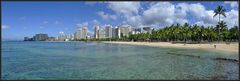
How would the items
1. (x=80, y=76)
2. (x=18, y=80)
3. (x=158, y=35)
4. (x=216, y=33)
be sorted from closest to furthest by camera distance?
(x=18, y=80), (x=80, y=76), (x=216, y=33), (x=158, y=35)

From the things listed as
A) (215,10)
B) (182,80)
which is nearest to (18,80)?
(182,80)

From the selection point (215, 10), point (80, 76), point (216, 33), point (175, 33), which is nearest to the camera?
point (80, 76)

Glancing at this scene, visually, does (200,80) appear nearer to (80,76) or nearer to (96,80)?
(96,80)

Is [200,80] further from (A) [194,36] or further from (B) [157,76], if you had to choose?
(A) [194,36]

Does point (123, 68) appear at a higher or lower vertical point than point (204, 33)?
lower

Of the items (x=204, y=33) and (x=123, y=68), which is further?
(x=204, y=33)

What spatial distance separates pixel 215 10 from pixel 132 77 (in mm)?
88132

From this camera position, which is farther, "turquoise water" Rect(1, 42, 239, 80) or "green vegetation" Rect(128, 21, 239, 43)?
"green vegetation" Rect(128, 21, 239, 43)

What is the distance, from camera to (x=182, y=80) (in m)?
23.4

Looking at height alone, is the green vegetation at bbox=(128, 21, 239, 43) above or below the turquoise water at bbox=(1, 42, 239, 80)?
Result: above

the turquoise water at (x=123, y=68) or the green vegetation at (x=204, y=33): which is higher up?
the green vegetation at (x=204, y=33)

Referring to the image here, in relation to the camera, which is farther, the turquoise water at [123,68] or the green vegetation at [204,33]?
the green vegetation at [204,33]

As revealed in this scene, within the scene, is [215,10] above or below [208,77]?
above

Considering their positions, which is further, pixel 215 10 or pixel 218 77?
pixel 215 10
